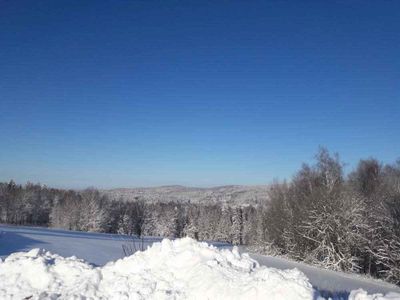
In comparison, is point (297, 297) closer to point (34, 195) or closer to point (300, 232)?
point (300, 232)

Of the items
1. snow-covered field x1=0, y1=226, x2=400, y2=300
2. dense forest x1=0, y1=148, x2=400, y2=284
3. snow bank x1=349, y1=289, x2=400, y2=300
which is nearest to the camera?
snow bank x1=349, y1=289, x2=400, y2=300

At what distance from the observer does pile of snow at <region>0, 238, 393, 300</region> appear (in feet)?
26.7

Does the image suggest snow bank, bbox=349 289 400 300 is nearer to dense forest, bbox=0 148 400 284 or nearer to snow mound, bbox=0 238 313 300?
snow mound, bbox=0 238 313 300

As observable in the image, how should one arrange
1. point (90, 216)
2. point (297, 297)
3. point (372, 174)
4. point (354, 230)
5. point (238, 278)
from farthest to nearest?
1. point (90, 216)
2. point (372, 174)
3. point (354, 230)
4. point (238, 278)
5. point (297, 297)

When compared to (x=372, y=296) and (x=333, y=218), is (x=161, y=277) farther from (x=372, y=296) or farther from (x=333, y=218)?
(x=333, y=218)

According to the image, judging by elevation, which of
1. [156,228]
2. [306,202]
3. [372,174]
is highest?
[372,174]

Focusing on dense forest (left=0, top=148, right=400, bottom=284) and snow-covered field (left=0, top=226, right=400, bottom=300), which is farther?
dense forest (left=0, top=148, right=400, bottom=284)

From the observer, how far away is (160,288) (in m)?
8.61

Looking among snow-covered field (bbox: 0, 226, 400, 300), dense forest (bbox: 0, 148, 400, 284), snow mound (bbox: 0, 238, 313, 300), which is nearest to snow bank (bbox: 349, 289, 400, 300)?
snow-covered field (bbox: 0, 226, 400, 300)

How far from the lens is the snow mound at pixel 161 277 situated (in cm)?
813

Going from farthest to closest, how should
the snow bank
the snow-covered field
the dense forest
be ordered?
the dense forest < the snow-covered field < the snow bank

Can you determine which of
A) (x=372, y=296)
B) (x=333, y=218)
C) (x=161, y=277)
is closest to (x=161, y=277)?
(x=161, y=277)

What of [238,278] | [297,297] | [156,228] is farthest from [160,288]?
[156,228]

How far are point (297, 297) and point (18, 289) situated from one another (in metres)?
5.98
